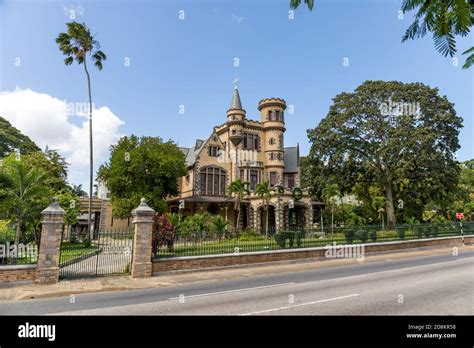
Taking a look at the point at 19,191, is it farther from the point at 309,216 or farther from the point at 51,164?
the point at 309,216

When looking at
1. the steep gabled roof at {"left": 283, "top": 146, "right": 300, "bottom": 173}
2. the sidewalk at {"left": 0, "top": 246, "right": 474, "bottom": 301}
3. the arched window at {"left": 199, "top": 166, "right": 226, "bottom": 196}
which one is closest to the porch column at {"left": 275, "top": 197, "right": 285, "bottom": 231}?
the arched window at {"left": 199, "top": 166, "right": 226, "bottom": 196}

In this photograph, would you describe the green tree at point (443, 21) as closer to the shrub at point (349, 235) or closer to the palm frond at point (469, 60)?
the palm frond at point (469, 60)

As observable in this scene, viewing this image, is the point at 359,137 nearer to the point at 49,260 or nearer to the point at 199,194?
the point at 199,194

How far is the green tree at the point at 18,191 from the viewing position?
49.1 ft

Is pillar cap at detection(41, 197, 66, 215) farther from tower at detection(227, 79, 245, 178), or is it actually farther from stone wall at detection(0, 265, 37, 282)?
tower at detection(227, 79, 245, 178)

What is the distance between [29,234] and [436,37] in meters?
23.7

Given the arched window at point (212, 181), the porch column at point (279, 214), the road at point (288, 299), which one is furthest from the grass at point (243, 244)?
the arched window at point (212, 181)

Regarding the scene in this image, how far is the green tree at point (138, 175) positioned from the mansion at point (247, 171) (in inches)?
145

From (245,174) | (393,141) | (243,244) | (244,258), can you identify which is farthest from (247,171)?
(244,258)

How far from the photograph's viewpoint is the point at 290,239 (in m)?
17.6

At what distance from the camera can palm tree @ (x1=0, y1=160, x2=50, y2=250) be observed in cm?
1495

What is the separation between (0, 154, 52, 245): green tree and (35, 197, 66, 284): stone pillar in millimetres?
4983

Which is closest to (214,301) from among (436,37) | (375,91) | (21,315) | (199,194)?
(21,315)
